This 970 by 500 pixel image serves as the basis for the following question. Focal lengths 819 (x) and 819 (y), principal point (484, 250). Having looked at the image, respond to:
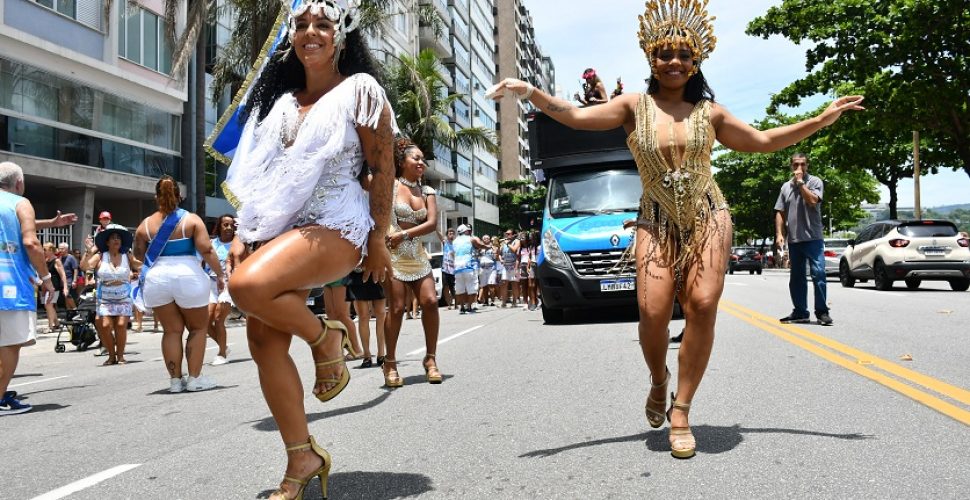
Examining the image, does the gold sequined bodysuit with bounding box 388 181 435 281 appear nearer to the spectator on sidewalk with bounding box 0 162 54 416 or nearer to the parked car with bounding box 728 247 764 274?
the spectator on sidewalk with bounding box 0 162 54 416

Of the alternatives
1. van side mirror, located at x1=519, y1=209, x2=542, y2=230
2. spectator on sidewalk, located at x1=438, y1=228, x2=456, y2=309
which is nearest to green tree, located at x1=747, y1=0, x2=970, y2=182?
spectator on sidewalk, located at x1=438, y1=228, x2=456, y2=309

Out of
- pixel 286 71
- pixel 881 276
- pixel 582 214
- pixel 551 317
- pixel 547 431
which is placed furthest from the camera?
pixel 881 276

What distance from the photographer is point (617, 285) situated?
10359 millimetres

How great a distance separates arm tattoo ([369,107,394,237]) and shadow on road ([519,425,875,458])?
1.28 meters

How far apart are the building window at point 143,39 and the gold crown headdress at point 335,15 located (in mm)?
21041

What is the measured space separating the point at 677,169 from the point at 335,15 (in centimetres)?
177

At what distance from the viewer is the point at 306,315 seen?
3002 mm

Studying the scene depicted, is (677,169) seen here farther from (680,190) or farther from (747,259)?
(747,259)

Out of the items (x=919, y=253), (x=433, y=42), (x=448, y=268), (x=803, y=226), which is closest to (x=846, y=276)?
(x=919, y=253)

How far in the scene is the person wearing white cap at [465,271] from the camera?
17.4 metres

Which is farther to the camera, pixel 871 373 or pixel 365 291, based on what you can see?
pixel 365 291

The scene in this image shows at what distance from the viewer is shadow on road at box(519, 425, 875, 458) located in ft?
Result: 12.2

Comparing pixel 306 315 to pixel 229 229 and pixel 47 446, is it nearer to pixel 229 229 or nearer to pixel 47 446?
pixel 47 446

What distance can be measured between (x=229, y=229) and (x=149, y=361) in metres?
2.03
